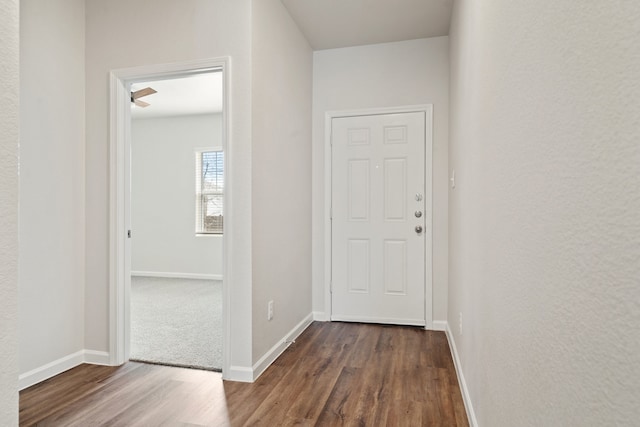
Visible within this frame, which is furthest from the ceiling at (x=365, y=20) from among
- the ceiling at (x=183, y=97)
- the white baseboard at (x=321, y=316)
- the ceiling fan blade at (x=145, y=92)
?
the white baseboard at (x=321, y=316)

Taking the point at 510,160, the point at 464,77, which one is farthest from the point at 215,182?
the point at 510,160

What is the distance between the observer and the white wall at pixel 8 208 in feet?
3.41

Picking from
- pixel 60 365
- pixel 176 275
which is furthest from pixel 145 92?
pixel 176 275

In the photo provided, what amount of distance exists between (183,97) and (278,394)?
4397 millimetres

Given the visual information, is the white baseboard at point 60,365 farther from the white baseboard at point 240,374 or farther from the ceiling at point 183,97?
the ceiling at point 183,97

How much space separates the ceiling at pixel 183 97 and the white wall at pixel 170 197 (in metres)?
0.25

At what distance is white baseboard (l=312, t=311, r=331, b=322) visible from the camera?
383cm

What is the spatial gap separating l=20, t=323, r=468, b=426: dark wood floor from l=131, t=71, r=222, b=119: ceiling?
3.09m

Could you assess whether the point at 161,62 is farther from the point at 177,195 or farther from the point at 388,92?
the point at 177,195

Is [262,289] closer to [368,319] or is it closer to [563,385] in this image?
[368,319]

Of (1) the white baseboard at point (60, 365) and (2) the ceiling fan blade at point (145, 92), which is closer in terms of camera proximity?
(1) the white baseboard at point (60, 365)

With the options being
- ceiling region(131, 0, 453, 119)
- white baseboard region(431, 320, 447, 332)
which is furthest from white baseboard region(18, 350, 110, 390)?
white baseboard region(431, 320, 447, 332)

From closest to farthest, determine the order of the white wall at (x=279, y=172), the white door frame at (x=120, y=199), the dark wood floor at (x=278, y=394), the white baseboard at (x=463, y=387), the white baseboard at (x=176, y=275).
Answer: the white baseboard at (x=463, y=387), the dark wood floor at (x=278, y=394), the white wall at (x=279, y=172), the white door frame at (x=120, y=199), the white baseboard at (x=176, y=275)

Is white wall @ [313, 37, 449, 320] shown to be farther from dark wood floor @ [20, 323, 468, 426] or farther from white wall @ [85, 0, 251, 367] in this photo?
white wall @ [85, 0, 251, 367]
